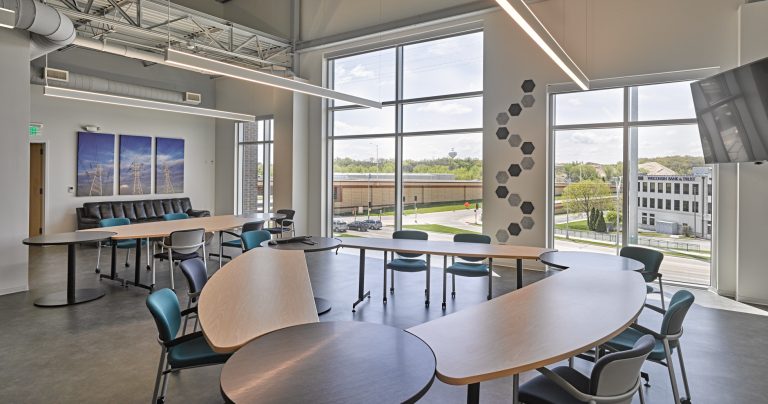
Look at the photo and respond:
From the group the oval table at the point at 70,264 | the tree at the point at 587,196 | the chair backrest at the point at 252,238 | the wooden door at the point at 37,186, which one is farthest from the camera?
the wooden door at the point at 37,186

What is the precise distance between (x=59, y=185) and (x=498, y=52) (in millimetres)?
9033

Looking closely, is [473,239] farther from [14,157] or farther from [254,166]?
[254,166]

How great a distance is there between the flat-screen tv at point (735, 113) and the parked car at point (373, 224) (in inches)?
210

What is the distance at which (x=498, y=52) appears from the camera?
266 inches

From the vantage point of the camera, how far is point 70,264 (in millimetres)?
4766

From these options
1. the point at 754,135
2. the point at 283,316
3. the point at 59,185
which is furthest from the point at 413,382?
the point at 59,185

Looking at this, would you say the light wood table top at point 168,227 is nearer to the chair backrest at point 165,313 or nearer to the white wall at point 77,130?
the chair backrest at point 165,313

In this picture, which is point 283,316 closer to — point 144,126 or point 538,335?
point 538,335

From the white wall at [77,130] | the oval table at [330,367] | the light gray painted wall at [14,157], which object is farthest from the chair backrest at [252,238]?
the white wall at [77,130]

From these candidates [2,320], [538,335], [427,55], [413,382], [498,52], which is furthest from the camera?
[427,55]

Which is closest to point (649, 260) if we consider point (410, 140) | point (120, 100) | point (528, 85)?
point (528, 85)

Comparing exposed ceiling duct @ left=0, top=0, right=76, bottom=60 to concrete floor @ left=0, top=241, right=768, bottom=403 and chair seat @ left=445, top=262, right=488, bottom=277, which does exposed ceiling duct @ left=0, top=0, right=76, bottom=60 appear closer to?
concrete floor @ left=0, top=241, right=768, bottom=403

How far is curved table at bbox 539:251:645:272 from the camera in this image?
137 inches

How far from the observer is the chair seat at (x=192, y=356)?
2.23 meters
